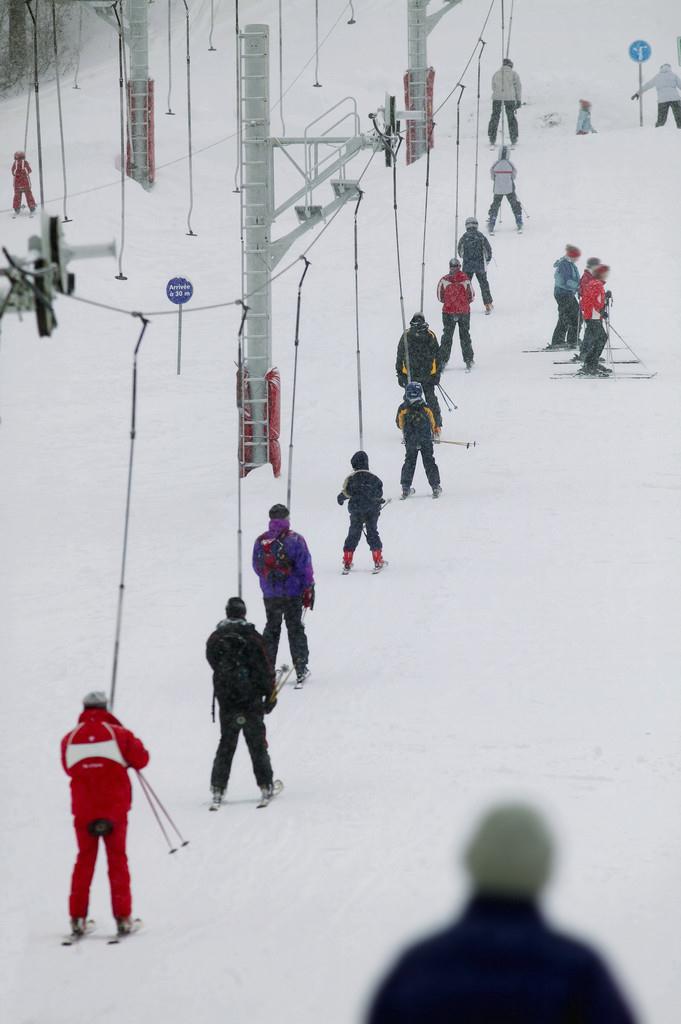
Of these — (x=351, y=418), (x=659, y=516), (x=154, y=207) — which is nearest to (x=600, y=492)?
(x=659, y=516)

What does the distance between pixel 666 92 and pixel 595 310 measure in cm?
1300

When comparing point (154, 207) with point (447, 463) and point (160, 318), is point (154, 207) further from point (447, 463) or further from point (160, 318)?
point (447, 463)

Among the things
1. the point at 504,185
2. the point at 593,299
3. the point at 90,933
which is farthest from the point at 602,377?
the point at 90,933

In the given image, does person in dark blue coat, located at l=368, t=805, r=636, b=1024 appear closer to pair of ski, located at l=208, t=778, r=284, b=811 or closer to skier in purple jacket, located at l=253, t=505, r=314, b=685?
pair of ski, located at l=208, t=778, r=284, b=811

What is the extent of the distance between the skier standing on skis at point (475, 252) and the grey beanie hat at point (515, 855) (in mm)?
22838

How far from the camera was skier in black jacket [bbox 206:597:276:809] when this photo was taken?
34.5 feet

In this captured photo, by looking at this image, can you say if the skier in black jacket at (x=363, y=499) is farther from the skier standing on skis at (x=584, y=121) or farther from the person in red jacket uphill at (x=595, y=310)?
the skier standing on skis at (x=584, y=121)

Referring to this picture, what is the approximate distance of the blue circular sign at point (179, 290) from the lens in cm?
2509

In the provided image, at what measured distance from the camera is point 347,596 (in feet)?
52.5

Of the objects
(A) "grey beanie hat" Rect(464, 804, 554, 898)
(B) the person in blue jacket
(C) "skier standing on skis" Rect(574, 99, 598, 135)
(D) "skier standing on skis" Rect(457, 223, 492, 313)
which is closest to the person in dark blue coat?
(A) "grey beanie hat" Rect(464, 804, 554, 898)

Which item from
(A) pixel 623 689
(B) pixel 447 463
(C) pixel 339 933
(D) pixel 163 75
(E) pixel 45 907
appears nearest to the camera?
(C) pixel 339 933

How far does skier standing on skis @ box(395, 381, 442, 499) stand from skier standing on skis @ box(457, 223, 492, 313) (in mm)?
7725

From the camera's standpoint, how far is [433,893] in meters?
9.12

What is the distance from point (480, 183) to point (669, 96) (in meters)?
4.21
